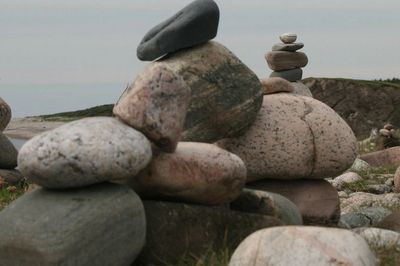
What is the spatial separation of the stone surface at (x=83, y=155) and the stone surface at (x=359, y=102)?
21934mm

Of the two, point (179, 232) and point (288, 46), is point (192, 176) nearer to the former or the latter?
point (179, 232)

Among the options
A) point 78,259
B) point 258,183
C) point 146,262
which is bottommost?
point 258,183

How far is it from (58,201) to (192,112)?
108 inches

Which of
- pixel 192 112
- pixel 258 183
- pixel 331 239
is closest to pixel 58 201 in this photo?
pixel 331 239

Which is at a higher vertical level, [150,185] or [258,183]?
[150,185]

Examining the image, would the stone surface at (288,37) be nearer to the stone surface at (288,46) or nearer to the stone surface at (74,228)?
the stone surface at (288,46)

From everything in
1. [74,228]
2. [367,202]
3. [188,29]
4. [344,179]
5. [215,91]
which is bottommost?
[344,179]

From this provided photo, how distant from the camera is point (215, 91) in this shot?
8492mm

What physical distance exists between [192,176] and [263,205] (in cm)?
107

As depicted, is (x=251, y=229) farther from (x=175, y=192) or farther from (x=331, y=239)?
(x=331, y=239)

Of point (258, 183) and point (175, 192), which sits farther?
point (258, 183)

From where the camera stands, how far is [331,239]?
5363mm

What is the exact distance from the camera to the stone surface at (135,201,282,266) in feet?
21.4

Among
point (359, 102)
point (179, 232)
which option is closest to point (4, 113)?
point (179, 232)
